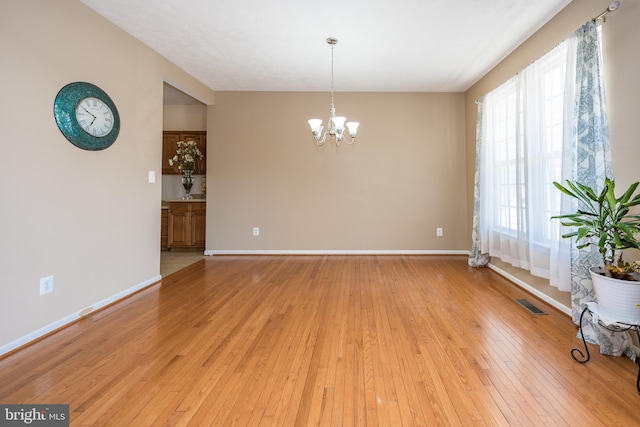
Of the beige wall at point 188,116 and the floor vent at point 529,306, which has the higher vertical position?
A: the beige wall at point 188,116

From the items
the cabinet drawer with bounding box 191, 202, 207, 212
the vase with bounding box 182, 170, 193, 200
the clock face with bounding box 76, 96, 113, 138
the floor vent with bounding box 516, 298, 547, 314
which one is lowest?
the floor vent with bounding box 516, 298, 547, 314

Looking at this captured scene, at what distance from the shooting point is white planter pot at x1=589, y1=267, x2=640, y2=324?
64.8 inches

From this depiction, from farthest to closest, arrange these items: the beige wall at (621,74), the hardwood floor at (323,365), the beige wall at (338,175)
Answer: the beige wall at (338,175) < the beige wall at (621,74) < the hardwood floor at (323,365)

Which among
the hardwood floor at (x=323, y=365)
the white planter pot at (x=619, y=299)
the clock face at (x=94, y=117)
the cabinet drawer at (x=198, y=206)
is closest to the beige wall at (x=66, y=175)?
the clock face at (x=94, y=117)

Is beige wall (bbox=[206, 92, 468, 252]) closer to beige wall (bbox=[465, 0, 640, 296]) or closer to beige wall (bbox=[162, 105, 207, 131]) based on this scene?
beige wall (bbox=[162, 105, 207, 131])

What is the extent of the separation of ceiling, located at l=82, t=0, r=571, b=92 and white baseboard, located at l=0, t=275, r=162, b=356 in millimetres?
2638

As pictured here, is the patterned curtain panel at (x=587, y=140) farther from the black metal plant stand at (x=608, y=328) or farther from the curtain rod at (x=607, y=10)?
the black metal plant stand at (x=608, y=328)

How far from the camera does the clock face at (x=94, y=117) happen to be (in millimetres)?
2531

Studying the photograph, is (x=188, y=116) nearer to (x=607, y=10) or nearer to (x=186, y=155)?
Result: (x=186, y=155)

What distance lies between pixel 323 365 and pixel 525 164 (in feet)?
9.28

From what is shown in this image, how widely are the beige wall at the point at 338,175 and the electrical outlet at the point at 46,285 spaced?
8.97ft

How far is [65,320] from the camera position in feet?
7.95

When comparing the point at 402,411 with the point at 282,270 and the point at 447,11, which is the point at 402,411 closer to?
the point at 282,270

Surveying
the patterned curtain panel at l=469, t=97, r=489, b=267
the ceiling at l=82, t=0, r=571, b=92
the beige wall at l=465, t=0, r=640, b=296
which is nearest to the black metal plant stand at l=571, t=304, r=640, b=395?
the beige wall at l=465, t=0, r=640, b=296
